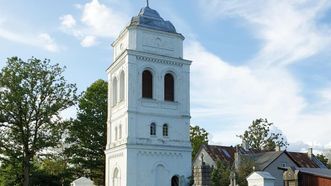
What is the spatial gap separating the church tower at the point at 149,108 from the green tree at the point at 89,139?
8.58m

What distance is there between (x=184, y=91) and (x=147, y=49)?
3664mm

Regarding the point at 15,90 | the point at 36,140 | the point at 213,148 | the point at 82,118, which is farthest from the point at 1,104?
the point at 213,148

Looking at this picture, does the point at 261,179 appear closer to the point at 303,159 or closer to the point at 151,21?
the point at 151,21

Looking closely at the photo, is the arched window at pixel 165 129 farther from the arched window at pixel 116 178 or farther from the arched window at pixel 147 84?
the arched window at pixel 116 178

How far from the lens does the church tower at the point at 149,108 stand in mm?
28422

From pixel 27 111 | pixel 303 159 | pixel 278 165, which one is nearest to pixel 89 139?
pixel 27 111

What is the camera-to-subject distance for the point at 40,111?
3372 centimetres

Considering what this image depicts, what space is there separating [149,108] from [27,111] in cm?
950

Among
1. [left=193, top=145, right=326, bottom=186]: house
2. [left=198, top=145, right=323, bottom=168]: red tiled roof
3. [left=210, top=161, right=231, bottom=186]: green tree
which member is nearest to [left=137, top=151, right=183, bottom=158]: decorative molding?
[left=210, top=161, right=231, bottom=186]: green tree

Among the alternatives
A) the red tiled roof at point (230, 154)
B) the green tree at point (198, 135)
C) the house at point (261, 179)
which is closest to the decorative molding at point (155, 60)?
the house at point (261, 179)

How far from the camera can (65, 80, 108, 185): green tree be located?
39625 mm

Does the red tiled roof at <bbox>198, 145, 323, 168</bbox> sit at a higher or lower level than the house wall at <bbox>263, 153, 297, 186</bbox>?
higher

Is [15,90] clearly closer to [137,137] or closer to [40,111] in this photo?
[40,111]

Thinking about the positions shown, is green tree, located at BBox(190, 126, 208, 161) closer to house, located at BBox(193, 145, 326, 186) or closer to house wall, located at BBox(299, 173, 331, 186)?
house, located at BBox(193, 145, 326, 186)
